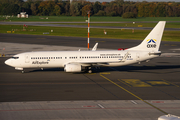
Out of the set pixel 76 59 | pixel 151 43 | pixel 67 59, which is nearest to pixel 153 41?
pixel 151 43

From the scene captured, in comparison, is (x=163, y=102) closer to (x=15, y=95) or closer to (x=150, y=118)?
(x=150, y=118)

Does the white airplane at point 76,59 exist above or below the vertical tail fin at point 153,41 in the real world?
Answer: below

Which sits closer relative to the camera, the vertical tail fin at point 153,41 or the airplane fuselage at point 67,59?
the airplane fuselage at point 67,59

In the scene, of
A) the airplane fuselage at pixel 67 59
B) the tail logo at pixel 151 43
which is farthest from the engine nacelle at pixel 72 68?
the tail logo at pixel 151 43

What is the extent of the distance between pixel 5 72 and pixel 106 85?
1917 centimetres

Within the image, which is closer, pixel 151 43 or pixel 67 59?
pixel 67 59

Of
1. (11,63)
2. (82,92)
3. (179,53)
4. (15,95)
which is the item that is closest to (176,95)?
(82,92)

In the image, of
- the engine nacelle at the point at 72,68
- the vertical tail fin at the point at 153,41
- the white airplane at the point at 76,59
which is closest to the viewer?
the engine nacelle at the point at 72,68

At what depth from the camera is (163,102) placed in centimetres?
2986

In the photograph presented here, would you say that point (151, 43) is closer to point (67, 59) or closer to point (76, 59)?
point (76, 59)

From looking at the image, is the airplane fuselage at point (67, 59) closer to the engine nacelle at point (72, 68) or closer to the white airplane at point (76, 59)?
the white airplane at point (76, 59)

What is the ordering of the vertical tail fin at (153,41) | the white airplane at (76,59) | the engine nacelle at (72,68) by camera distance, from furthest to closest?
the vertical tail fin at (153,41) < the white airplane at (76,59) < the engine nacelle at (72,68)

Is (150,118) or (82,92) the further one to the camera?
(82,92)

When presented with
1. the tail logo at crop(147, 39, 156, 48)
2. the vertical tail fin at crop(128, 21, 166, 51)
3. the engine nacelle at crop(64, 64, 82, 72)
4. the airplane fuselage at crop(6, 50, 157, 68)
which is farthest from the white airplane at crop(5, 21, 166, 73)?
the tail logo at crop(147, 39, 156, 48)
